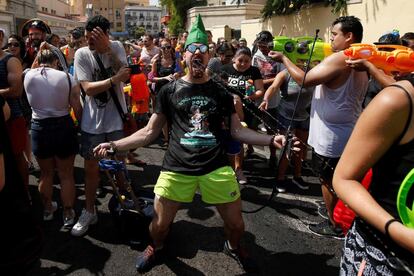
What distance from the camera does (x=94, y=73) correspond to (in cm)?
337

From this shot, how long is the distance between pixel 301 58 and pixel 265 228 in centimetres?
198

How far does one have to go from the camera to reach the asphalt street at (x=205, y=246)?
3000 mm

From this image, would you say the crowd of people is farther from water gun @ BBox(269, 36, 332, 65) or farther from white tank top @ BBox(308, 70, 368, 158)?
water gun @ BBox(269, 36, 332, 65)

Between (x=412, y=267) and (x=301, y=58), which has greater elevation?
(x=301, y=58)

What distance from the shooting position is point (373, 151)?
1.26 metres

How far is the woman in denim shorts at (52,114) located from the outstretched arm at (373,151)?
2884 millimetres

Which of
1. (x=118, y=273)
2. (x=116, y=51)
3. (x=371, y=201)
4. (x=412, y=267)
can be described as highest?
(x=116, y=51)

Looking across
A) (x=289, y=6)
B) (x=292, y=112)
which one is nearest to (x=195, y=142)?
(x=292, y=112)

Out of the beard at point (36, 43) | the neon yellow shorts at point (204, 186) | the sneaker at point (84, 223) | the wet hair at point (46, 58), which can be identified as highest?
the beard at point (36, 43)

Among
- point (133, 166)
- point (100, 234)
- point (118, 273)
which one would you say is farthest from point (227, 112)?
point (133, 166)

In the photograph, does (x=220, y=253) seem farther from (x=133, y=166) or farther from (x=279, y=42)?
(x=133, y=166)

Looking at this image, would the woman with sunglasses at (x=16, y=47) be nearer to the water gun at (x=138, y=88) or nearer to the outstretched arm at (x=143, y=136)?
the water gun at (x=138, y=88)

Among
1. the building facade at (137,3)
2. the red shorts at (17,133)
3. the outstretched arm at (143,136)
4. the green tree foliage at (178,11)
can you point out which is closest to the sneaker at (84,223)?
the red shorts at (17,133)

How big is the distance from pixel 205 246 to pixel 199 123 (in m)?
1.33
